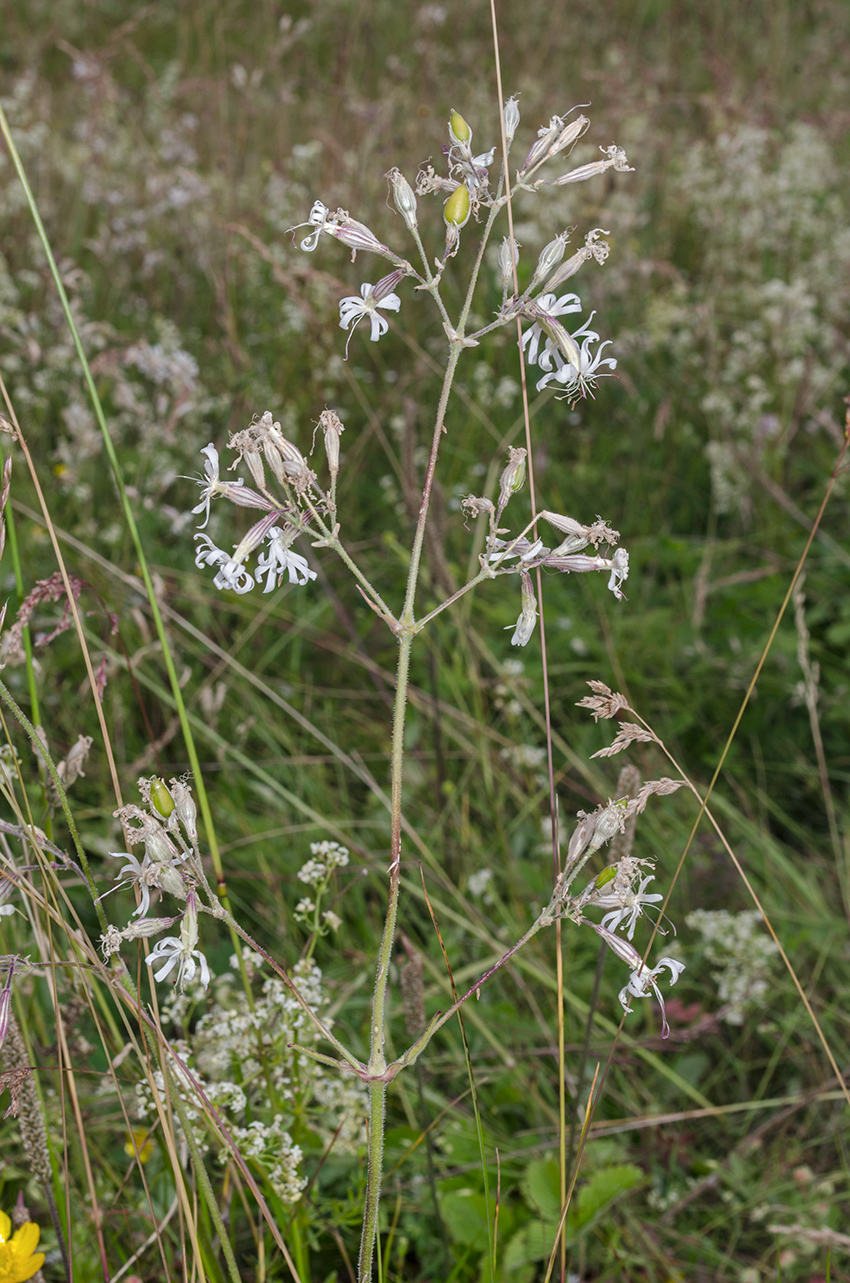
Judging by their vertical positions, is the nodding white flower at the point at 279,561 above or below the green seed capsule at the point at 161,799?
above

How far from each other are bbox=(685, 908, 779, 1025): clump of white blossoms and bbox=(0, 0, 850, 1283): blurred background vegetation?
5cm

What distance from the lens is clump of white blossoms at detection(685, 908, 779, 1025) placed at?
2064mm

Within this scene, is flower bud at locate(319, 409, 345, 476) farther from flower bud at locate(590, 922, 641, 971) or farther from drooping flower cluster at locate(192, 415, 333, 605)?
flower bud at locate(590, 922, 641, 971)

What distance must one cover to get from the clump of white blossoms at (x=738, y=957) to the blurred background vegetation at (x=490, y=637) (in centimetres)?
5

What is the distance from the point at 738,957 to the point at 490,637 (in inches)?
48.0

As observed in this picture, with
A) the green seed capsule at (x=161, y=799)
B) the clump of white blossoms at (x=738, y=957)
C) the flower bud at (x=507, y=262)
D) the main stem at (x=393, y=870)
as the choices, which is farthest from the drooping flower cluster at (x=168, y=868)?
the clump of white blossoms at (x=738, y=957)

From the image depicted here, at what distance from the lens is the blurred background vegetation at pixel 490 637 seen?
184 cm

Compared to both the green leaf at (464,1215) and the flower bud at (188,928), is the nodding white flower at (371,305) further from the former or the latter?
the green leaf at (464,1215)

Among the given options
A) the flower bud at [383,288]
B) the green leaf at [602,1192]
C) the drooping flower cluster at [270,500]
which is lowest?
the green leaf at [602,1192]

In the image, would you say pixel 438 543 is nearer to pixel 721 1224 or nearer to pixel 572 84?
pixel 721 1224

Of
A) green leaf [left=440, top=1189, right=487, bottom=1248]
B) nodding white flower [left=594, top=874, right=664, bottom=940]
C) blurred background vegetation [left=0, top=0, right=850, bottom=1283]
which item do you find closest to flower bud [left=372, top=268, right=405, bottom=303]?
nodding white flower [left=594, top=874, right=664, bottom=940]

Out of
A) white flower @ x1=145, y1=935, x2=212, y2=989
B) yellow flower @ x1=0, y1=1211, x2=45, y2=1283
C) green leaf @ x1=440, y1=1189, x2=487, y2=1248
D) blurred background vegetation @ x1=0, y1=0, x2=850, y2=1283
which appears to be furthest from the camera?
blurred background vegetation @ x1=0, y1=0, x2=850, y2=1283

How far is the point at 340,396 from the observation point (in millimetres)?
3895

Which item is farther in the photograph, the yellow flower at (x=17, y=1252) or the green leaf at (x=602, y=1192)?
the green leaf at (x=602, y=1192)
